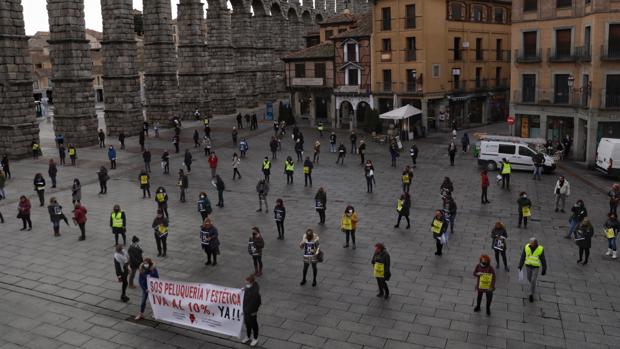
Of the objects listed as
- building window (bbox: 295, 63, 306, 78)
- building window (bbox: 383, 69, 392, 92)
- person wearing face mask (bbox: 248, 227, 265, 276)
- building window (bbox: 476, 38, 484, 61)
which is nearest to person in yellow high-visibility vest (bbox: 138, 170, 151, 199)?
person wearing face mask (bbox: 248, 227, 265, 276)

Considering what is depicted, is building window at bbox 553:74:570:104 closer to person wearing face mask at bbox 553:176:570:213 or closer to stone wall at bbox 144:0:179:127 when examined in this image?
person wearing face mask at bbox 553:176:570:213

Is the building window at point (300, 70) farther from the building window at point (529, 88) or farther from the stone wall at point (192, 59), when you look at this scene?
the building window at point (529, 88)

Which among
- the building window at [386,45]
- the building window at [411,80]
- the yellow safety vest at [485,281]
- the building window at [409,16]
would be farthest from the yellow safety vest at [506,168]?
the building window at [386,45]

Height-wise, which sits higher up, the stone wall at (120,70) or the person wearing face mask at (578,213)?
the stone wall at (120,70)

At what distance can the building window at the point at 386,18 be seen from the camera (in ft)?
154

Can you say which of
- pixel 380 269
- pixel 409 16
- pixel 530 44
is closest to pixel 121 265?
pixel 380 269

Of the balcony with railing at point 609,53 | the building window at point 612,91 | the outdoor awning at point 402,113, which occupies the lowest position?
the outdoor awning at point 402,113

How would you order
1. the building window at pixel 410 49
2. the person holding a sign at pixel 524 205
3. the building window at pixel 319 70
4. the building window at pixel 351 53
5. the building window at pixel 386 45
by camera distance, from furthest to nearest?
the building window at pixel 319 70, the building window at pixel 351 53, the building window at pixel 386 45, the building window at pixel 410 49, the person holding a sign at pixel 524 205

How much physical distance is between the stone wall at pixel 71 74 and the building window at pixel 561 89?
107 feet

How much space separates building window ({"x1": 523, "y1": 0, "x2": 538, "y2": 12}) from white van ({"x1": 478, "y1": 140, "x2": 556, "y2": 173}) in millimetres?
10830

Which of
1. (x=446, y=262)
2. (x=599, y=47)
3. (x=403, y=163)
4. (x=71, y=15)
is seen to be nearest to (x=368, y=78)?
(x=403, y=163)

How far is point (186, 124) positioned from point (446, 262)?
43008mm

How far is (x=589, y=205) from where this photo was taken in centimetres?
2484

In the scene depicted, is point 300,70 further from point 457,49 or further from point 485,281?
point 485,281
